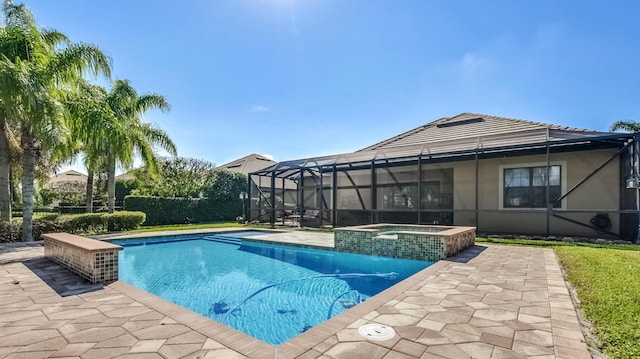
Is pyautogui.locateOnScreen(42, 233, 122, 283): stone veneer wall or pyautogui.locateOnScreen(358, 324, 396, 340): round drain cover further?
pyautogui.locateOnScreen(42, 233, 122, 283): stone veneer wall

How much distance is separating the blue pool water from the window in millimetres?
8089

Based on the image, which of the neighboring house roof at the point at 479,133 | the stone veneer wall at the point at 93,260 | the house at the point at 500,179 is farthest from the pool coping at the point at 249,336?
the neighboring house roof at the point at 479,133

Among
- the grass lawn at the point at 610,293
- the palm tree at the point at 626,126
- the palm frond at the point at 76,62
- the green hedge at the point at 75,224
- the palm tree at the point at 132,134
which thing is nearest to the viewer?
the grass lawn at the point at 610,293

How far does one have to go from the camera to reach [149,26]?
35.3ft

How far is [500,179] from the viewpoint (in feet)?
44.5

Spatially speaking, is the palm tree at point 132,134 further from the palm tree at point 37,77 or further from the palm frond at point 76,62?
the palm tree at point 37,77

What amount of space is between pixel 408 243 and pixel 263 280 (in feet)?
12.1

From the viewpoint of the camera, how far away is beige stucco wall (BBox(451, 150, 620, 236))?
38.0 feet

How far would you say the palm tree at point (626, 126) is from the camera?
20628mm

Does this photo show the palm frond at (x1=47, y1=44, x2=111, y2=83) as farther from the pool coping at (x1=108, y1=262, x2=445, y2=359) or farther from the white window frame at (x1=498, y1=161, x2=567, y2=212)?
the white window frame at (x1=498, y1=161, x2=567, y2=212)

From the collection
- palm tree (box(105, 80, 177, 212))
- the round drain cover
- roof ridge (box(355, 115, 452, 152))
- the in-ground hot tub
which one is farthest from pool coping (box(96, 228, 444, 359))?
roof ridge (box(355, 115, 452, 152))

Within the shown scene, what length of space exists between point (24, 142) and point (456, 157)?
638 inches

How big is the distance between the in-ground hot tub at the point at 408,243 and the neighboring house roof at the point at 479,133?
16.8 feet

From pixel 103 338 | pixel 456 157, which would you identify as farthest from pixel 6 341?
pixel 456 157
